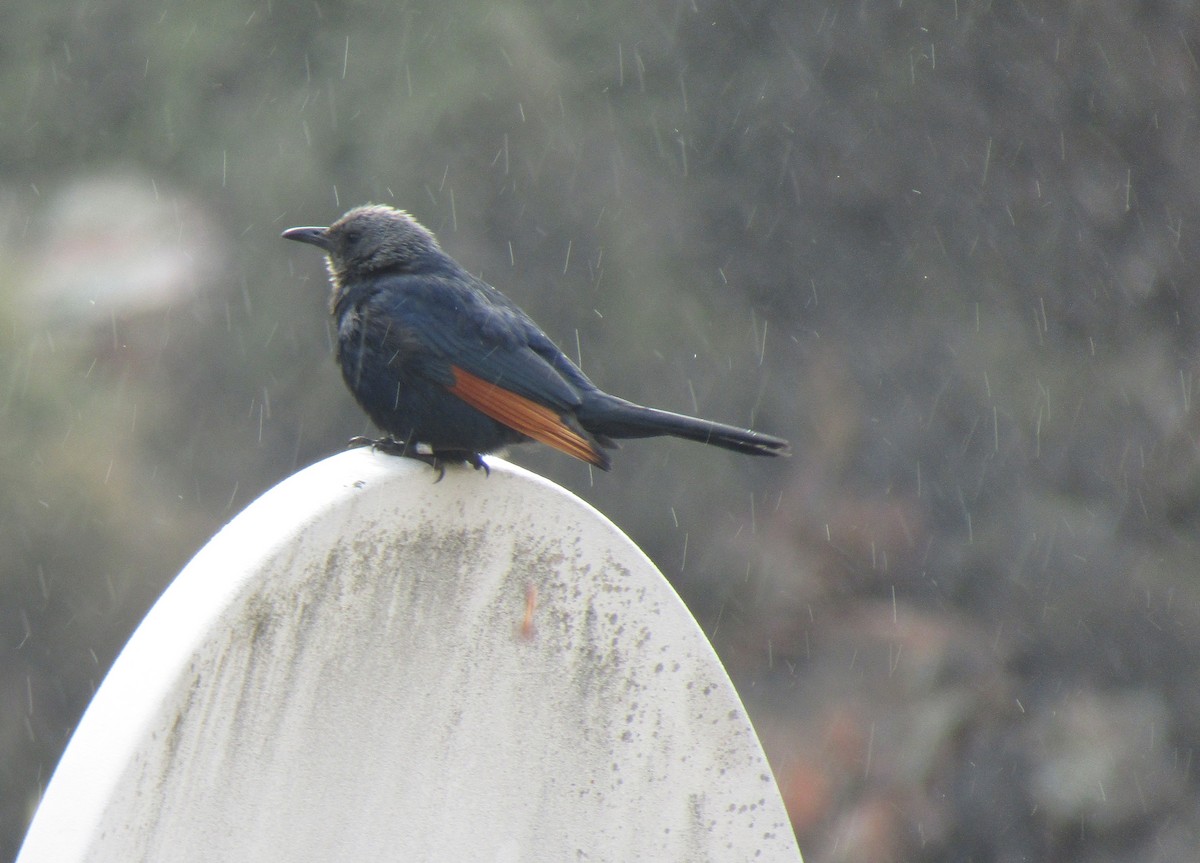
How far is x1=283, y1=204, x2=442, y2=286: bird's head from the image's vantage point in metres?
3.35

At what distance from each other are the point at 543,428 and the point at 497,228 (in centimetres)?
522

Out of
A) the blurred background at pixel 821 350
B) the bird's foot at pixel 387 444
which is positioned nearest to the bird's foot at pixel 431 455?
the bird's foot at pixel 387 444

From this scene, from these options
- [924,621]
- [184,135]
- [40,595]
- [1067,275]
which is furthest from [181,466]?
[1067,275]

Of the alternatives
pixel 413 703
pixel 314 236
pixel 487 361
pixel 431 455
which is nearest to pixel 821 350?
pixel 314 236

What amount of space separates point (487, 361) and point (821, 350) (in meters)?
5.22

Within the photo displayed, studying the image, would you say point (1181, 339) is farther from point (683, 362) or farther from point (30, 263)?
point (30, 263)

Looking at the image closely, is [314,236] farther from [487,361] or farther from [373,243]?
[487,361]

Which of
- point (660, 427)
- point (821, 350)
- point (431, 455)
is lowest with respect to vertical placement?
point (821, 350)

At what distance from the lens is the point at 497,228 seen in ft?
26.2

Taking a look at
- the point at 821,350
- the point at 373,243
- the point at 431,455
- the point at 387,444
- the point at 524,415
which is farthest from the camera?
the point at 821,350

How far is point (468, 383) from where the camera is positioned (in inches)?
118

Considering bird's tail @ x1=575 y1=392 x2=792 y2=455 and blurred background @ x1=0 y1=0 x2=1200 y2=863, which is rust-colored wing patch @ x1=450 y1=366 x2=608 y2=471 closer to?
bird's tail @ x1=575 y1=392 x2=792 y2=455

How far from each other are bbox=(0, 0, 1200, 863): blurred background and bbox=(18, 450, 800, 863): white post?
5.44 meters

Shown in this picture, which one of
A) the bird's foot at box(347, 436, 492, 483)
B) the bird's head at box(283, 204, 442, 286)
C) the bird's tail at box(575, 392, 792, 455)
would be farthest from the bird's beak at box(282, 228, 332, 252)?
the bird's tail at box(575, 392, 792, 455)
